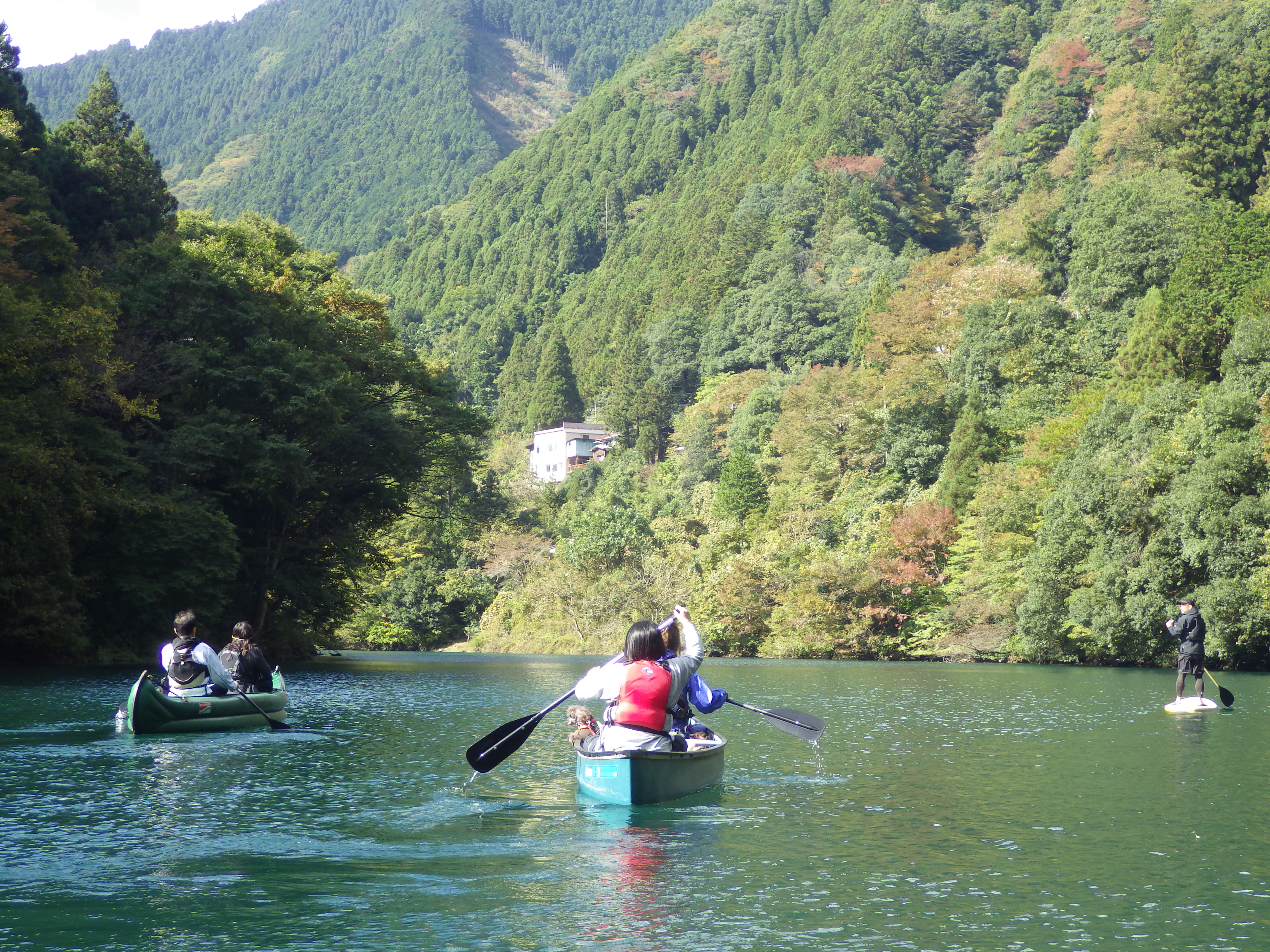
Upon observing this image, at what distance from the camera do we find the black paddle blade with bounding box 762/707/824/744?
14.2 metres

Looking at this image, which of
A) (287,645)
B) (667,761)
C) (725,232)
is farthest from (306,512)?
(725,232)

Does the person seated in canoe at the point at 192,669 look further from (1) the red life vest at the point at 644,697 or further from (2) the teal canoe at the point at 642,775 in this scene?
(1) the red life vest at the point at 644,697

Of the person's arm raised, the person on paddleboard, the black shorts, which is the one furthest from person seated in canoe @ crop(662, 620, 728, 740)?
the black shorts

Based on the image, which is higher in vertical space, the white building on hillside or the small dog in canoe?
the white building on hillside

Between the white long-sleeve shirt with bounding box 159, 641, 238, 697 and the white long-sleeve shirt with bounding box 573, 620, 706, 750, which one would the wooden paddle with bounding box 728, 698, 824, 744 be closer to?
the white long-sleeve shirt with bounding box 573, 620, 706, 750

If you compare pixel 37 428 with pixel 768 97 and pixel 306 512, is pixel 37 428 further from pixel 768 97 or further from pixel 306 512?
pixel 768 97

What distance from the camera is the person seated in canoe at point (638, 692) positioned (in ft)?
36.4

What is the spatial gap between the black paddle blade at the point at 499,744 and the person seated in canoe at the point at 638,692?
3.72 ft

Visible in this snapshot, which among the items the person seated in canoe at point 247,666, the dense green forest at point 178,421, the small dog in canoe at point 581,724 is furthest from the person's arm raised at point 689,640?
the dense green forest at point 178,421

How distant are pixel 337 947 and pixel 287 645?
36.5 metres

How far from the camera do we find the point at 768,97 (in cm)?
13088

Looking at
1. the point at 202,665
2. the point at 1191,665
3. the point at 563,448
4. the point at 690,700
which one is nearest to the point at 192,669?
the point at 202,665

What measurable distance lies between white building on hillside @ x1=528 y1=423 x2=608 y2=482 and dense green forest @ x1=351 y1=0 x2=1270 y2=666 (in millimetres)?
2479

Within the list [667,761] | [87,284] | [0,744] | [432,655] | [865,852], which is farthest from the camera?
[432,655]
